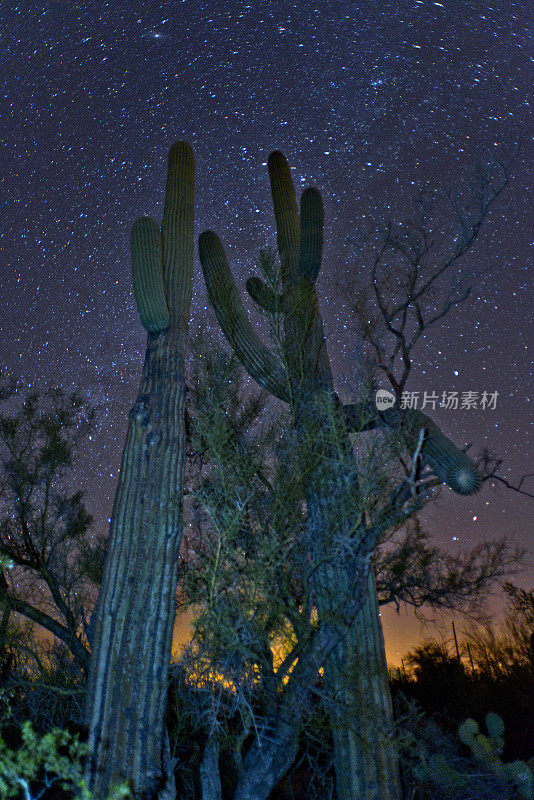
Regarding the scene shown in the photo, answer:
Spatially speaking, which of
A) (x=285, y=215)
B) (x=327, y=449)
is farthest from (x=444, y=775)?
(x=285, y=215)

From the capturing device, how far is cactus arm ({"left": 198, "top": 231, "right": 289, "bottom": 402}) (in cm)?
558

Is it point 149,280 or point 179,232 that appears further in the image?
point 179,232

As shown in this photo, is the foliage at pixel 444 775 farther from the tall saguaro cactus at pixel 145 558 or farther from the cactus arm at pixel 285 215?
the cactus arm at pixel 285 215

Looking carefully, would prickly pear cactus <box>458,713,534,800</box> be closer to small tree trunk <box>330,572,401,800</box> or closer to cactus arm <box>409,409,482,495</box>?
small tree trunk <box>330,572,401,800</box>

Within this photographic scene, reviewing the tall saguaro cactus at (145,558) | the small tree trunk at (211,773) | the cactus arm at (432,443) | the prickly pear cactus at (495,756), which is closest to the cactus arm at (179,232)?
the tall saguaro cactus at (145,558)

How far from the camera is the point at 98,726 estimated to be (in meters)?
3.70

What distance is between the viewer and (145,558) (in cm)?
416

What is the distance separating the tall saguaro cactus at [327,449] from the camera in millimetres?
4137

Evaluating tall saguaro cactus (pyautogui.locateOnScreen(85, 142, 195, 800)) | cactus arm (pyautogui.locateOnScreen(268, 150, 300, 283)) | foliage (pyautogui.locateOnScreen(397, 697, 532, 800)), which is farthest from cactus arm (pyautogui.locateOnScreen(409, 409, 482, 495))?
cactus arm (pyautogui.locateOnScreen(268, 150, 300, 283))

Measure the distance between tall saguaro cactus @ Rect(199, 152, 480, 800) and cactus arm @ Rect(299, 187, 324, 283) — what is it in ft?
0.04

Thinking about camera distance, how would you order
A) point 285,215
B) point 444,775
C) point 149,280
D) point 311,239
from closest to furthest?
point 444,775, point 149,280, point 311,239, point 285,215

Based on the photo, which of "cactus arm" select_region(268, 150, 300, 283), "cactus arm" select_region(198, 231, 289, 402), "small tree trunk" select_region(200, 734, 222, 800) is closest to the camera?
"small tree trunk" select_region(200, 734, 222, 800)

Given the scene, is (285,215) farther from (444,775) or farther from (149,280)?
(444,775)

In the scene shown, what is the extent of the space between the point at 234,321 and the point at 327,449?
2007 millimetres
